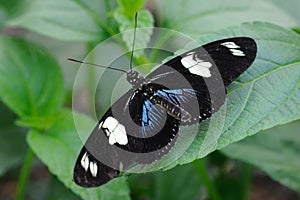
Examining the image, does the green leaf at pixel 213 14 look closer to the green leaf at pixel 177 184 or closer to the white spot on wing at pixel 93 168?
the green leaf at pixel 177 184

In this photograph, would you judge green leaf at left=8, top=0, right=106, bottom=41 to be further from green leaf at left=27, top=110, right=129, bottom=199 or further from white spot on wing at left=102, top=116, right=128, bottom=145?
white spot on wing at left=102, top=116, right=128, bottom=145

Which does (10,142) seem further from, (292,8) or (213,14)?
(292,8)

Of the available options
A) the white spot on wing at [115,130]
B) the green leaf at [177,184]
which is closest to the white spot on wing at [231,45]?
the white spot on wing at [115,130]

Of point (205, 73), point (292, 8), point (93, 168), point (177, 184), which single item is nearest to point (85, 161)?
point (93, 168)

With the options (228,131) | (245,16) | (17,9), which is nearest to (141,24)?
(245,16)

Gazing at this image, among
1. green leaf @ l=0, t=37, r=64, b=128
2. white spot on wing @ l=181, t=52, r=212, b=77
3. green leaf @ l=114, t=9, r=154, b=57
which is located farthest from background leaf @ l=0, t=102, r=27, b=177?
Result: white spot on wing @ l=181, t=52, r=212, b=77

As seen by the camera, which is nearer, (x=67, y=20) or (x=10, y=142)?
(x=67, y=20)
